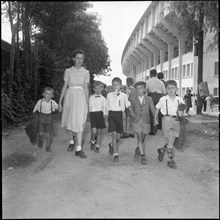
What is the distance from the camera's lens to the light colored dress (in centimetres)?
384

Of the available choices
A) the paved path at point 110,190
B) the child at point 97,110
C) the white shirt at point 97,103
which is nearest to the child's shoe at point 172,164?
the paved path at point 110,190

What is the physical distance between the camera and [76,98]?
3.87m

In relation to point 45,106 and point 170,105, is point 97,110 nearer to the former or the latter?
point 45,106

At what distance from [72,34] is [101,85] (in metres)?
1.70

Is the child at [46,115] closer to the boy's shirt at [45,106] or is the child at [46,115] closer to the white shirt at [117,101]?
the boy's shirt at [45,106]

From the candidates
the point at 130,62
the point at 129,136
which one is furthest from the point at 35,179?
the point at 129,136

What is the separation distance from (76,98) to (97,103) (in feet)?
1.72

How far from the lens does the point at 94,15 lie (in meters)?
2.14

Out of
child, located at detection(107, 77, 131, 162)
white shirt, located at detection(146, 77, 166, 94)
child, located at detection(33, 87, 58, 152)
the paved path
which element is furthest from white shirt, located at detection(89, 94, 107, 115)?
white shirt, located at detection(146, 77, 166, 94)

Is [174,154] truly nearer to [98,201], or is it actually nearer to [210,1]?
[98,201]

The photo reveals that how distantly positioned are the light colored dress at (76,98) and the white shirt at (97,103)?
1.27ft

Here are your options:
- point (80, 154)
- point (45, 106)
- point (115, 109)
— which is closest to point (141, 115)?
point (115, 109)

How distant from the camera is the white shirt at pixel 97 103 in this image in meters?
4.29

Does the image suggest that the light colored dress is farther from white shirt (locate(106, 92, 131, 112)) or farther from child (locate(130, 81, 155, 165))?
child (locate(130, 81, 155, 165))
